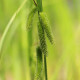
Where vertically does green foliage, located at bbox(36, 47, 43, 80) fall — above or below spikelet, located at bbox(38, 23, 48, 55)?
below

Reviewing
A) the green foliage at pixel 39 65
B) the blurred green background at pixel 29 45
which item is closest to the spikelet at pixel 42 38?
the green foliage at pixel 39 65

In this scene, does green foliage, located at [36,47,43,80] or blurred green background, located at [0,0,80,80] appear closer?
green foliage, located at [36,47,43,80]

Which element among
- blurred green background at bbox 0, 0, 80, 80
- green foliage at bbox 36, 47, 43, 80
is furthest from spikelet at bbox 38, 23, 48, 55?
blurred green background at bbox 0, 0, 80, 80

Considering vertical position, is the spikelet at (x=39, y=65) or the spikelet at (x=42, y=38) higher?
the spikelet at (x=42, y=38)

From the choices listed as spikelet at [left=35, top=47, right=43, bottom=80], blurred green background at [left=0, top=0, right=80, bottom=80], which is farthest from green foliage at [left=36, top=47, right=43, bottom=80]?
blurred green background at [left=0, top=0, right=80, bottom=80]

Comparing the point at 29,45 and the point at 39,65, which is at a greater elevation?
the point at 29,45

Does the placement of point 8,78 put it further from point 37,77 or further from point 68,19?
point 37,77

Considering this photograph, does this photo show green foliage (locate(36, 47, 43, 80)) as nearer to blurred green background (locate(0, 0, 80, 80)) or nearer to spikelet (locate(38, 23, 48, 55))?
spikelet (locate(38, 23, 48, 55))

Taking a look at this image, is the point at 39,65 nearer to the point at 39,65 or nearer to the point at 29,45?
the point at 39,65

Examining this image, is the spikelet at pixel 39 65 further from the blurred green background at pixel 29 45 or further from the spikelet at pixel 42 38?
the blurred green background at pixel 29 45

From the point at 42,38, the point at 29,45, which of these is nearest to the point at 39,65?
the point at 42,38

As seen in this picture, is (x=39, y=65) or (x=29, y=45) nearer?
(x=39, y=65)

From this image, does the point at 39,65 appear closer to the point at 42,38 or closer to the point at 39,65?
the point at 39,65
